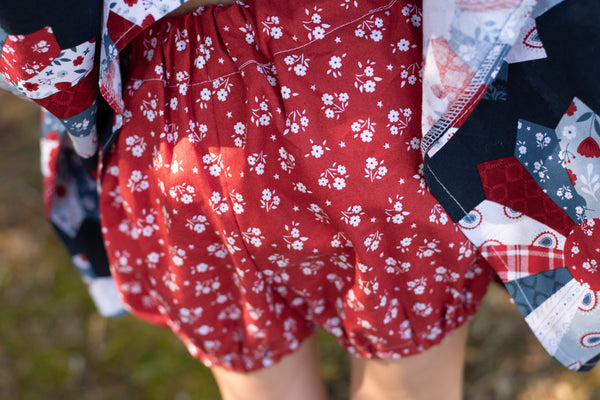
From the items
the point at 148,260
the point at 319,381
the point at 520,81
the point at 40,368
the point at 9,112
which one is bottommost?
the point at 40,368

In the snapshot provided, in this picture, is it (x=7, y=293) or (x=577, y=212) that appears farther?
(x=7, y=293)

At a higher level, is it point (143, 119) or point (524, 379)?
point (143, 119)

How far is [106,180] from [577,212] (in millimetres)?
577

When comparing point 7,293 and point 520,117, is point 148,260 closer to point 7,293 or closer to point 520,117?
point 520,117

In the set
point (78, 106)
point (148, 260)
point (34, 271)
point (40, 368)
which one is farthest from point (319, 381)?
point (34, 271)

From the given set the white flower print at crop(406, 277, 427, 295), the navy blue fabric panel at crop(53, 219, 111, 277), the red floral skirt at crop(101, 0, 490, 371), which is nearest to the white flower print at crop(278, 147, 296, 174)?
the red floral skirt at crop(101, 0, 490, 371)

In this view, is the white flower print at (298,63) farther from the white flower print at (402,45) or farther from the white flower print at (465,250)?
the white flower print at (465,250)

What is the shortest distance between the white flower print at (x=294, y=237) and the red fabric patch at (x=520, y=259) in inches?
8.1

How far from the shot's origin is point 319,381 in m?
1.01

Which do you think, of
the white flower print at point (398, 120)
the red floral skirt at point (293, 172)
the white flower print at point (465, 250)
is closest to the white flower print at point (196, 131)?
the red floral skirt at point (293, 172)

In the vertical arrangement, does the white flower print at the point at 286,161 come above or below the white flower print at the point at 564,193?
below

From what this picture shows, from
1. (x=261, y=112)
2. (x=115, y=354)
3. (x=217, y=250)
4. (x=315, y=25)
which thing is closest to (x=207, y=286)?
(x=217, y=250)

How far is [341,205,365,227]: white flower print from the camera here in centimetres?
68

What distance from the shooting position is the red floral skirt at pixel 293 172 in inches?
26.0
